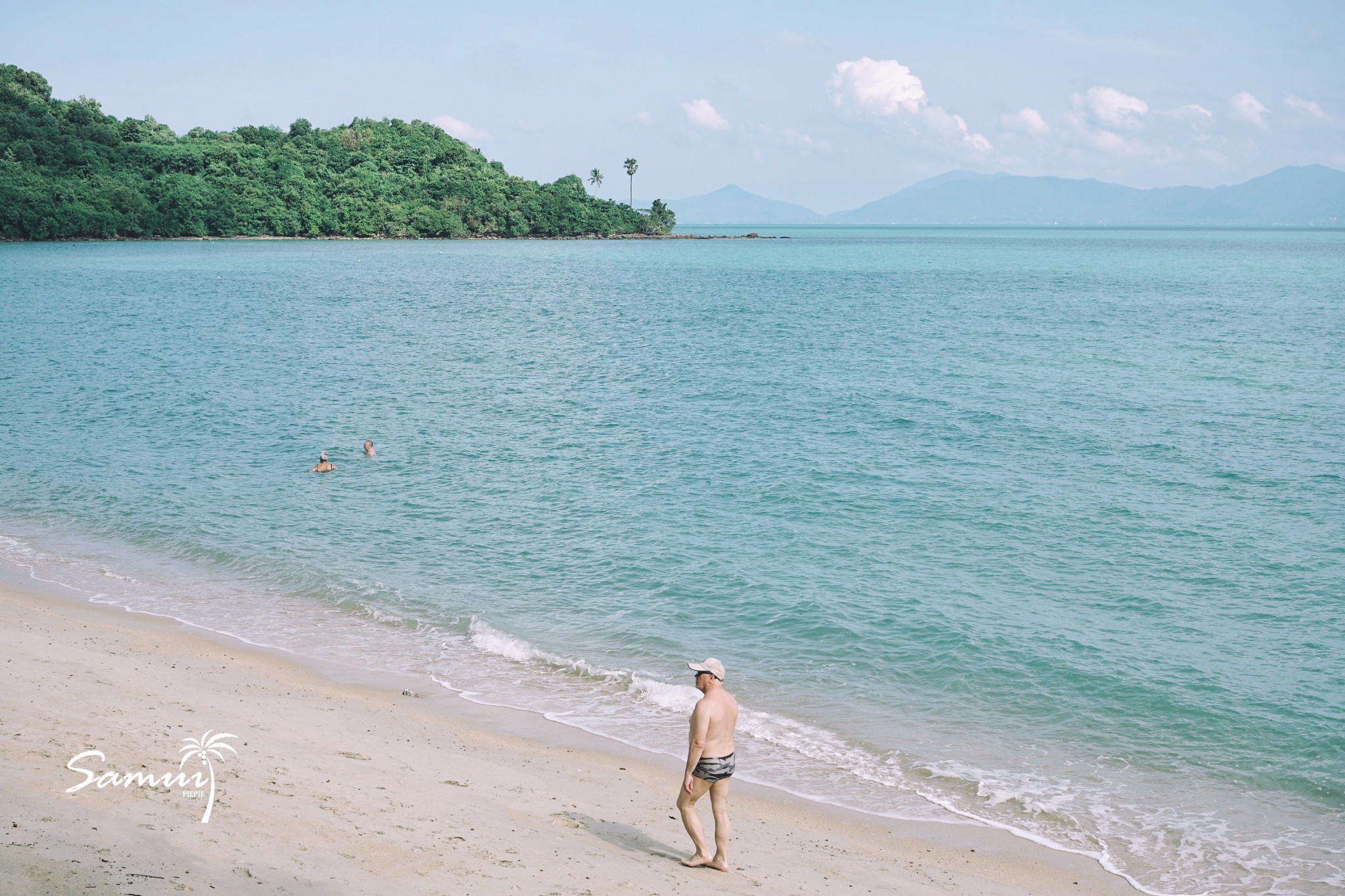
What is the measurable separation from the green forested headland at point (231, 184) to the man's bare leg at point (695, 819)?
470ft

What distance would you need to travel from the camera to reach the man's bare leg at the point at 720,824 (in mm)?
8453

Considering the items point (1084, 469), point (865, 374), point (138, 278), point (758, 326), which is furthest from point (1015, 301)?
point (138, 278)

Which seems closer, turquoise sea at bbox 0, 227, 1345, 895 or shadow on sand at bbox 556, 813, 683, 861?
shadow on sand at bbox 556, 813, 683, 861

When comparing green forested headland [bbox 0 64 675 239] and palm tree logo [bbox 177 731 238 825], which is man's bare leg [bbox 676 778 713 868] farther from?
green forested headland [bbox 0 64 675 239]

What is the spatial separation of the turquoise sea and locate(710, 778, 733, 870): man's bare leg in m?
2.68

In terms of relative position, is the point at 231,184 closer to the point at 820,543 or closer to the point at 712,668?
the point at 820,543

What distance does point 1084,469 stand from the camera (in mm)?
24922

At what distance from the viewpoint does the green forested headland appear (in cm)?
→ 13400

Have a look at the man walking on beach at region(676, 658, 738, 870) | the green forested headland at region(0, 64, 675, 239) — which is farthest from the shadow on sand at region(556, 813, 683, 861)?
the green forested headland at region(0, 64, 675, 239)

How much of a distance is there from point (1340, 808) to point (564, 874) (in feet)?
28.3

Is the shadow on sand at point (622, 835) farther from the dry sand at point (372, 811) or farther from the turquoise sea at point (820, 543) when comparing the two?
the turquoise sea at point (820, 543)

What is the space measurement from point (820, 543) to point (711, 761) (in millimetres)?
11858

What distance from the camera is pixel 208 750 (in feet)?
31.6

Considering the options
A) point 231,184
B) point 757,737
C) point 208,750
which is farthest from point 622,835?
point 231,184
